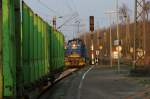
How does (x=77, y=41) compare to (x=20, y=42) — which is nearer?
(x=20, y=42)

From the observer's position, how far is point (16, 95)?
469 inches

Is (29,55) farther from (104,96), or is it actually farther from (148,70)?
(148,70)

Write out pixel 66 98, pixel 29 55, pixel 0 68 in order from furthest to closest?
pixel 66 98
pixel 29 55
pixel 0 68

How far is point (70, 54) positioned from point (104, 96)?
42.9 m

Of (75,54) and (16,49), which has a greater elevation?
(75,54)

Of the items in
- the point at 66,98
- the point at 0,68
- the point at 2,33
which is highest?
the point at 2,33

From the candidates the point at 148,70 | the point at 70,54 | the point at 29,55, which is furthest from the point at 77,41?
the point at 29,55

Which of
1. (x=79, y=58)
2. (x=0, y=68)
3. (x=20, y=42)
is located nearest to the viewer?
(x=0, y=68)

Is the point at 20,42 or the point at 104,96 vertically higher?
the point at 20,42

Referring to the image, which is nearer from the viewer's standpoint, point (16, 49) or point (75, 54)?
point (16, 49)

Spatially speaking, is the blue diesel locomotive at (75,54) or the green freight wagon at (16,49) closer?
the green freight wagon at (16,49)

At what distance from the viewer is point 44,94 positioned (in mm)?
Result: 24281

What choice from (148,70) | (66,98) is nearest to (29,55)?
(66,98)

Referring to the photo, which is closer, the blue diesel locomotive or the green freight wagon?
the green freight wagon
